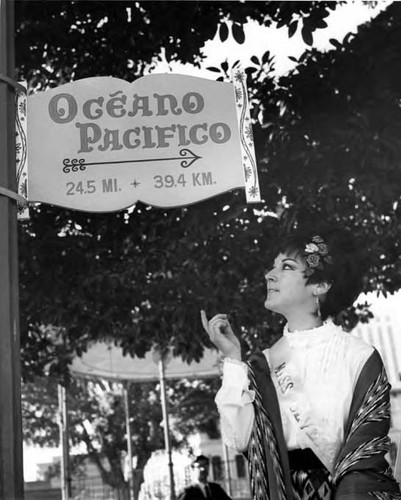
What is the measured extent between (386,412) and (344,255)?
24.2 inches

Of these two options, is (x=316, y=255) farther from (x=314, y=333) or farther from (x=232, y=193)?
(x=232, y=193)

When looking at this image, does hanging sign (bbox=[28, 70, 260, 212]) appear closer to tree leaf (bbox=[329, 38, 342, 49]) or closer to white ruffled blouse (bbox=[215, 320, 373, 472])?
white ruffled blouse (bbox=[215, 320, 373, 472])

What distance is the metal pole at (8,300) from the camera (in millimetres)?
2105

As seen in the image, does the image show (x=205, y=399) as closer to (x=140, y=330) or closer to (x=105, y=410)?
(x=105, y=410)

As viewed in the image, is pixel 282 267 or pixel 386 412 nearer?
pixel 386 412

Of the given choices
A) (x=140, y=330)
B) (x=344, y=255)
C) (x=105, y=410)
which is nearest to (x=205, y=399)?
(x=105, y=410)

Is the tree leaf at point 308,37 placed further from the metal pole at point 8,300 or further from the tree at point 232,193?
the metal pole at point 8,300

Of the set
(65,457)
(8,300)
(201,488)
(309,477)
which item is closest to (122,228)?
(8,300)

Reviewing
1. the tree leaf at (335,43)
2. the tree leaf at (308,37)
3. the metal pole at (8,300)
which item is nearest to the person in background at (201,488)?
the tree leaf at (335,43)

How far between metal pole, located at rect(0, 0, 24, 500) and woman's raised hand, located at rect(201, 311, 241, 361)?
23.8 inches

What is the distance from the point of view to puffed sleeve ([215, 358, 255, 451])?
7.40 feet

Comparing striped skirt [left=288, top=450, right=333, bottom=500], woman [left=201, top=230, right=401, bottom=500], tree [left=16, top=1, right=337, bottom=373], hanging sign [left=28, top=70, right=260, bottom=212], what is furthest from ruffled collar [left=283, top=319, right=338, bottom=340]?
tree [left=16, top=1, right=337, bottom=373]

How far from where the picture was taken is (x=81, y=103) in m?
2.73

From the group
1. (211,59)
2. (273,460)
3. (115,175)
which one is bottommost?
(273,460)
